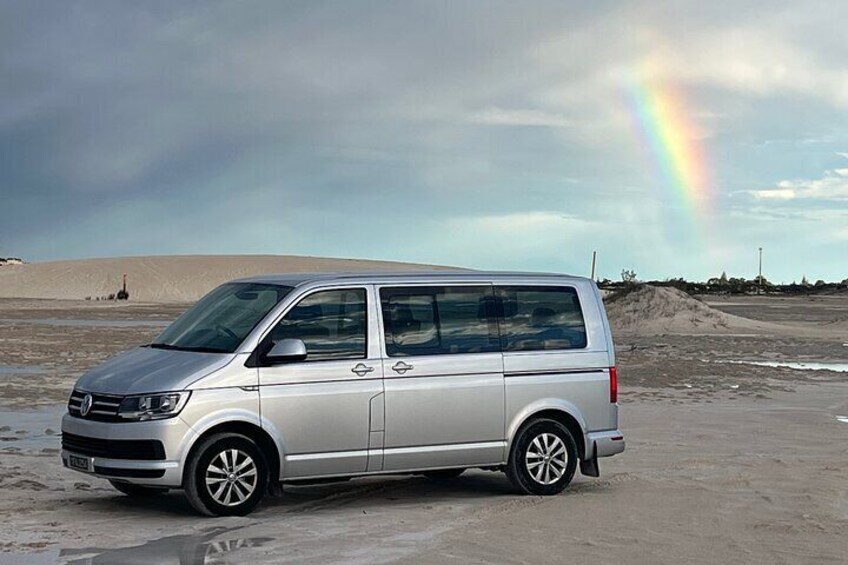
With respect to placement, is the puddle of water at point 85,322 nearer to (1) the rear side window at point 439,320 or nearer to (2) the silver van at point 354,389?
(2) the silver van at point 354,389

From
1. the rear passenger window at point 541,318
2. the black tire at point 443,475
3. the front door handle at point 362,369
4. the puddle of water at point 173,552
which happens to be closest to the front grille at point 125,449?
the puddle of water at point 173,552

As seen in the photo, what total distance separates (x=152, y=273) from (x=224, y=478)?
102516 millimetres

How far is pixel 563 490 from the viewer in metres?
13.1

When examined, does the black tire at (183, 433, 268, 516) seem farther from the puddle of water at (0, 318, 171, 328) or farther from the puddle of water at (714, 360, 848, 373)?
the puddle of water at (0, 318, 171, 328)

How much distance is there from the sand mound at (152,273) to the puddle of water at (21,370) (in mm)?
68564

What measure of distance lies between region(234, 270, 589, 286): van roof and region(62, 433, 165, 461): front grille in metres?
2.03

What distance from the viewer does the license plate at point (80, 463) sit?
11303 mm

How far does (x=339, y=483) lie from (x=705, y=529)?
4.11m

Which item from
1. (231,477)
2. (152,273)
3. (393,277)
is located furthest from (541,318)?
(152,273)

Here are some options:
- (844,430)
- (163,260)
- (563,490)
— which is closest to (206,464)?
(563,490)

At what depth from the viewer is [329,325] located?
1203cm

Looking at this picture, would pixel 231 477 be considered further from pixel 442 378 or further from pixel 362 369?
pixel 442 378

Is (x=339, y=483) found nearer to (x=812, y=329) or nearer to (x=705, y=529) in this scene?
(x=705, y=529)

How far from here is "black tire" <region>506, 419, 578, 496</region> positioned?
41.9 feet
